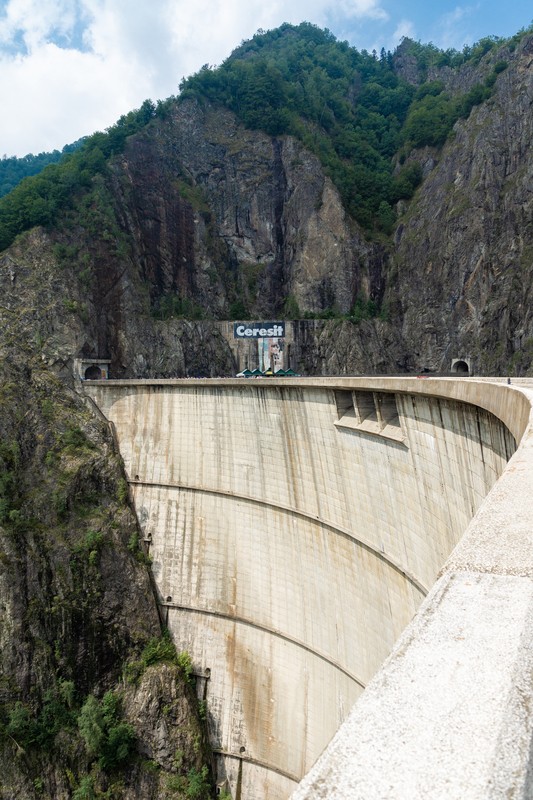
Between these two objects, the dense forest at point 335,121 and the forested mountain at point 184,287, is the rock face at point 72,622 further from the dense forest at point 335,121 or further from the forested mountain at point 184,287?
the dense forest at point 335,121

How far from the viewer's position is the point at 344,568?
52.4 ft

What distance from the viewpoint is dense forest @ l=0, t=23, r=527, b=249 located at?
37656 millimetres

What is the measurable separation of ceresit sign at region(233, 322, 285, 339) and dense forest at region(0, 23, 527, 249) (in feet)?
42.1

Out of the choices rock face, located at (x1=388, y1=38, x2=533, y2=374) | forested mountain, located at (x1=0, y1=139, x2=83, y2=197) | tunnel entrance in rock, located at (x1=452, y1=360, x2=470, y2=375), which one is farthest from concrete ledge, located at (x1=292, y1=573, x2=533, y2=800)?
forested mountain, located at (x1=0, y1=139, x2=83, y2=197)

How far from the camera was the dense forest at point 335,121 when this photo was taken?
1483 inches

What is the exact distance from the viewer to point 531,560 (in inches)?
99.4

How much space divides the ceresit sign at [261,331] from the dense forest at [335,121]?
42.1 feet

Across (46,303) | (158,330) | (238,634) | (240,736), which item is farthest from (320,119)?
(240,736)

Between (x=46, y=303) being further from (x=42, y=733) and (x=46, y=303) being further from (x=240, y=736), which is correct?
(x=240, y=736)

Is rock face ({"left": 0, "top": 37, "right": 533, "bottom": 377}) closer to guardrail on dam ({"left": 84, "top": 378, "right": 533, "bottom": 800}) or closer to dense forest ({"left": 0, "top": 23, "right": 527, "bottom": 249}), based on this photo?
dense forest ({"left": 0, "top": 23, "right": 527, "bottom": 249})

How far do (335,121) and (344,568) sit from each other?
52.7 m

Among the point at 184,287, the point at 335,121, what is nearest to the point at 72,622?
the point at 184,287

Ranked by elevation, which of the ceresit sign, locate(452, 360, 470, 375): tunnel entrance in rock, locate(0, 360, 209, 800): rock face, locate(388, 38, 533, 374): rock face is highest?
locate(388, 38, 533, 374): rock face

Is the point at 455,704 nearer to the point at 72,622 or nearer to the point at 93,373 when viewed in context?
the point at 72,622
